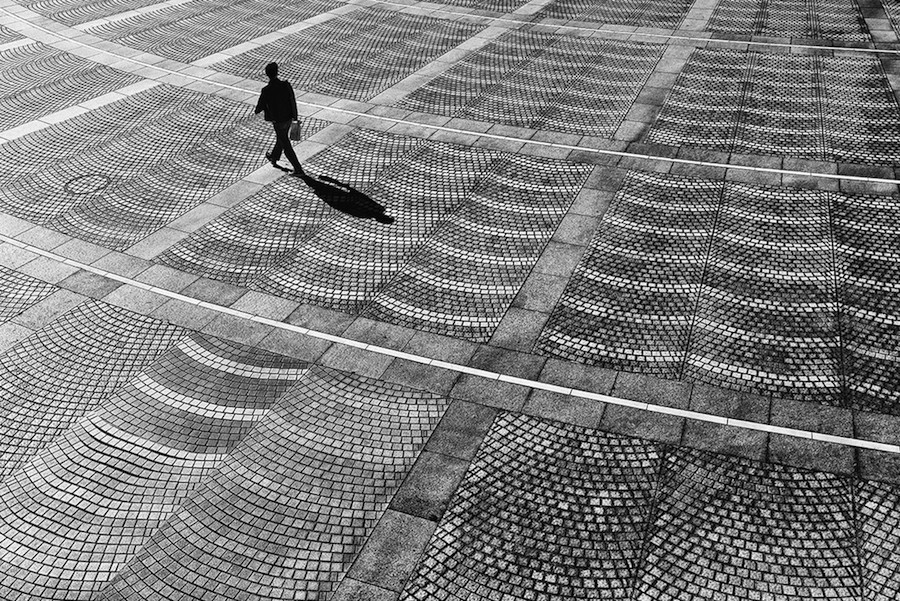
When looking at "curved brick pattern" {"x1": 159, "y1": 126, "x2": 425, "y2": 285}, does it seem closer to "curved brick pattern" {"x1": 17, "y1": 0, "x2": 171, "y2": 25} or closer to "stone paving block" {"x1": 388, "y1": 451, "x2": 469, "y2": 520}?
"stone paving block" {"x1": 388, "y1": 451, "x2": 469, "y2": 520}

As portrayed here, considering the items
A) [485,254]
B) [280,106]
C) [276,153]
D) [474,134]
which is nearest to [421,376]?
[485,254]

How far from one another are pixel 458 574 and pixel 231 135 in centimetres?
1127

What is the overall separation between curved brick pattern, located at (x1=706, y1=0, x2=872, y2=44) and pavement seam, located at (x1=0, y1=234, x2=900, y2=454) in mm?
15613

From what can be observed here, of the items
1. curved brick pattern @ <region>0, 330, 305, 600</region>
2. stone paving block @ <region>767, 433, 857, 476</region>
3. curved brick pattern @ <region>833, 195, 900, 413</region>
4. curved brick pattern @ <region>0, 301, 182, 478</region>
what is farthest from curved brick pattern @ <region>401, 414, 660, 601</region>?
curved brick pattern @ <region>0, 301, 182, 478</region>

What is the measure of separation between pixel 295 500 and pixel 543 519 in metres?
2.43

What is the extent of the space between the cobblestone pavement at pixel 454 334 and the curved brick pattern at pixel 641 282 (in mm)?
49

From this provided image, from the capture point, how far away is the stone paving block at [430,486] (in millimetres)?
7707

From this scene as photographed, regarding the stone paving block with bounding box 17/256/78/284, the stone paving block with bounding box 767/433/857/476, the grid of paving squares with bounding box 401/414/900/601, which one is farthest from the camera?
the stone paving block with bounding box 17/256/78/284

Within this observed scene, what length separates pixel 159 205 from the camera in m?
13.3

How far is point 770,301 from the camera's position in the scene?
416 inches

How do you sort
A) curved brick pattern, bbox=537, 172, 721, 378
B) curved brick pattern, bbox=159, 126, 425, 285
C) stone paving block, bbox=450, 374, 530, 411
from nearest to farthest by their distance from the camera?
stone paving block, bbox=450, 374, 530, 411
curved brick pattern, bbox=537, 172, 721, 378
curved brick pattern, bbox=159, 126, 425, 285

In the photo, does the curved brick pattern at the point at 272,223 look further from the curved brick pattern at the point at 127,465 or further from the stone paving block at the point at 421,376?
the stone paving block at the point at 421,376

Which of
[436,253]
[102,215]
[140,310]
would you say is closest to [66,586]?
[140,310]

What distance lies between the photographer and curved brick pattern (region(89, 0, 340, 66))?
20.5 metres
